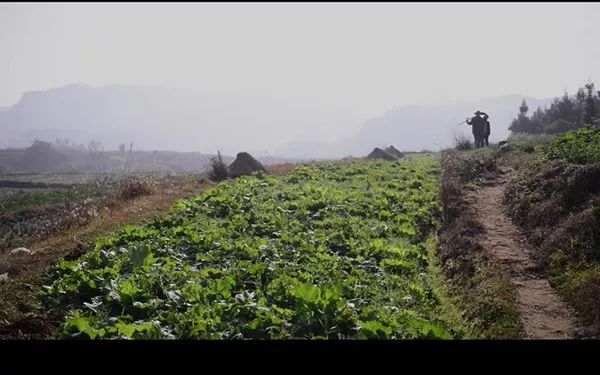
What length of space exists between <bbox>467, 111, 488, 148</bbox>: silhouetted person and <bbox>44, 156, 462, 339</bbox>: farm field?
1736cm

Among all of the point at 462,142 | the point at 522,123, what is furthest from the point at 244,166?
the point at 522,123

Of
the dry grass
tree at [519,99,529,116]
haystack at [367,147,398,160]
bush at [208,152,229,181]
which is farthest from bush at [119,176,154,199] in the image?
tree at [519,99,529,116]

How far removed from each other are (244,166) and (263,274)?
65.5 feet

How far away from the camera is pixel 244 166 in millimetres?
29797

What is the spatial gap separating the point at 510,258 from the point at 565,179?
4.51m

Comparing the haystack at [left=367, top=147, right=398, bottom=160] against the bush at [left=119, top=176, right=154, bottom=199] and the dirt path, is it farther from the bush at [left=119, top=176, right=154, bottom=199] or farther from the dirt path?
the dirt path

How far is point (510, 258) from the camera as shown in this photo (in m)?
12.0

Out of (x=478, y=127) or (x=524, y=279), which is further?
(x=478, y=127)

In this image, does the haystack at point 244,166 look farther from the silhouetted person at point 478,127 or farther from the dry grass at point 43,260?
the silhouetted person at point 478,127

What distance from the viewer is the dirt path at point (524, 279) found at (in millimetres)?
8453

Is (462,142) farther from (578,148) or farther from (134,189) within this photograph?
(134,189)

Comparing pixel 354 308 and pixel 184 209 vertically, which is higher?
pixel 184 209
